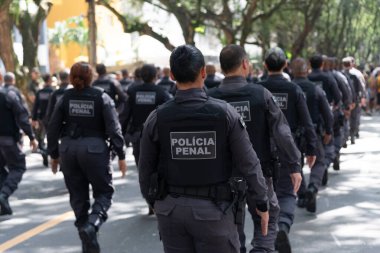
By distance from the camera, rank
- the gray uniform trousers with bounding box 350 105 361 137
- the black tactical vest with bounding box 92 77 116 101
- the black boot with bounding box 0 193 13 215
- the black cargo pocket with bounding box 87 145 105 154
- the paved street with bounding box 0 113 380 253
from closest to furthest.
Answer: the black cargo pocket with bounding box 87 145 105 154, the paved street with bounding box 0 113 380 253, the black boot with bounding box 0 193 13 215, the black tactical vest with bounding box 92 77 116 101, the gray uniform trousers with bounding box 350 105 361 137

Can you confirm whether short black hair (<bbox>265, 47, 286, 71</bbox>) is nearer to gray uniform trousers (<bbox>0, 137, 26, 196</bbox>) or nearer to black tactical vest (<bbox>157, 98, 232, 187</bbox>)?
black tactical vest (<bbox>157, 98, 232, 187</bbox>)

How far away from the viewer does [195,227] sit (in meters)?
4.37

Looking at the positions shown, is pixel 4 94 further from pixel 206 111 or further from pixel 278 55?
pixel 206 111

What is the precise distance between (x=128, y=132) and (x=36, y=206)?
1.93 m

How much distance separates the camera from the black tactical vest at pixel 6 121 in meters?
9.83

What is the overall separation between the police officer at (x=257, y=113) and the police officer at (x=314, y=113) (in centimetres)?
298

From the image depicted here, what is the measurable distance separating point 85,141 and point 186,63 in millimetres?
3197

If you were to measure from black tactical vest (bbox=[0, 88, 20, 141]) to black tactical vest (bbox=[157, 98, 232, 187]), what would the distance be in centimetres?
571

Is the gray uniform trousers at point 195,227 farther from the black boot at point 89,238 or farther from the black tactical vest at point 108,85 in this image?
the black tactical vest at point 108,85

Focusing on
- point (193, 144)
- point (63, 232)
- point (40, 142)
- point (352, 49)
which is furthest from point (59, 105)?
point (352, 49)

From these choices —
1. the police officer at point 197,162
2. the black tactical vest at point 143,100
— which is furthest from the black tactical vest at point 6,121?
the police officer at point 197,162

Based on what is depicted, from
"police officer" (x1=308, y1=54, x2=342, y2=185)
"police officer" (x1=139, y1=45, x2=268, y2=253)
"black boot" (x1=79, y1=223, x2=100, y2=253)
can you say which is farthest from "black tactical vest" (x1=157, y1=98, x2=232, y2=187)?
"police officer" (x1=308, y1=54, x2=342, y2=185)

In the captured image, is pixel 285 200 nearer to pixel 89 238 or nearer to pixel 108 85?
pixel 89 238

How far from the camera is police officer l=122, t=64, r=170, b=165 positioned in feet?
31.8
